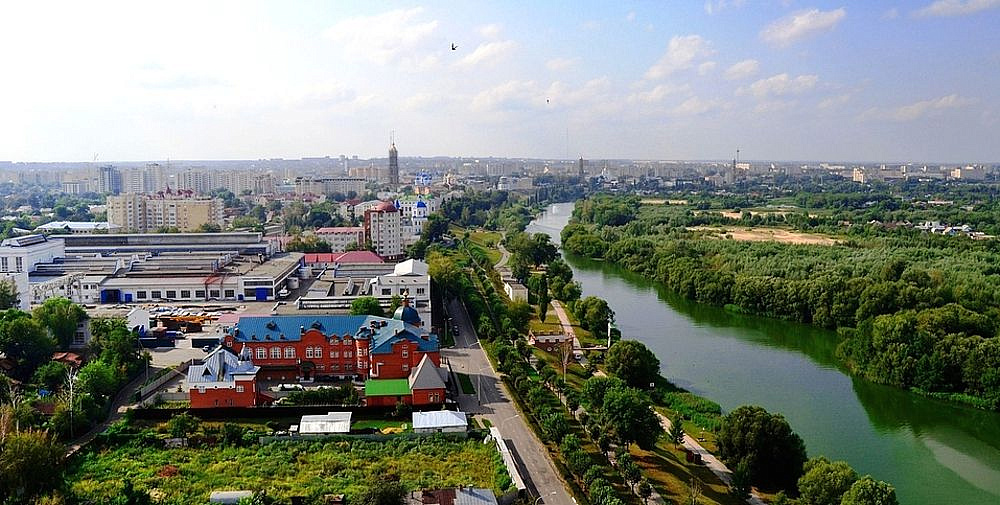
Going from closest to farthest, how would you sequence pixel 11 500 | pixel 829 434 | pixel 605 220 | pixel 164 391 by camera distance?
pixel 11 500, pixel 829 434, pixel 164 391, pixel 605 220

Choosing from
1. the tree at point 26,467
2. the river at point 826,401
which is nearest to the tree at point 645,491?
the river at point 826,401

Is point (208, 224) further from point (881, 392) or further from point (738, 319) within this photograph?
point (881, 392)

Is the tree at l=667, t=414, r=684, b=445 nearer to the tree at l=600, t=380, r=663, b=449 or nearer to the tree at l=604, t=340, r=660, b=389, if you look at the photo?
the tree at l=600, t=380, r=663, b=449

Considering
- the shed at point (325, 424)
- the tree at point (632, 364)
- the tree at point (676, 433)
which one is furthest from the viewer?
the tree at point (632, 364)

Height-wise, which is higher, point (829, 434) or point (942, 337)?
point (942, 337)

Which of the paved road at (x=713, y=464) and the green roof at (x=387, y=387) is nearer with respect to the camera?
the paved road at (x=713, y=464)

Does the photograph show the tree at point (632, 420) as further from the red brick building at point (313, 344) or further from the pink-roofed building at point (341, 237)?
the pink-roofed building at point (341, 237)

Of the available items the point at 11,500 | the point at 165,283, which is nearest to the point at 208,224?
the point at 165,283
